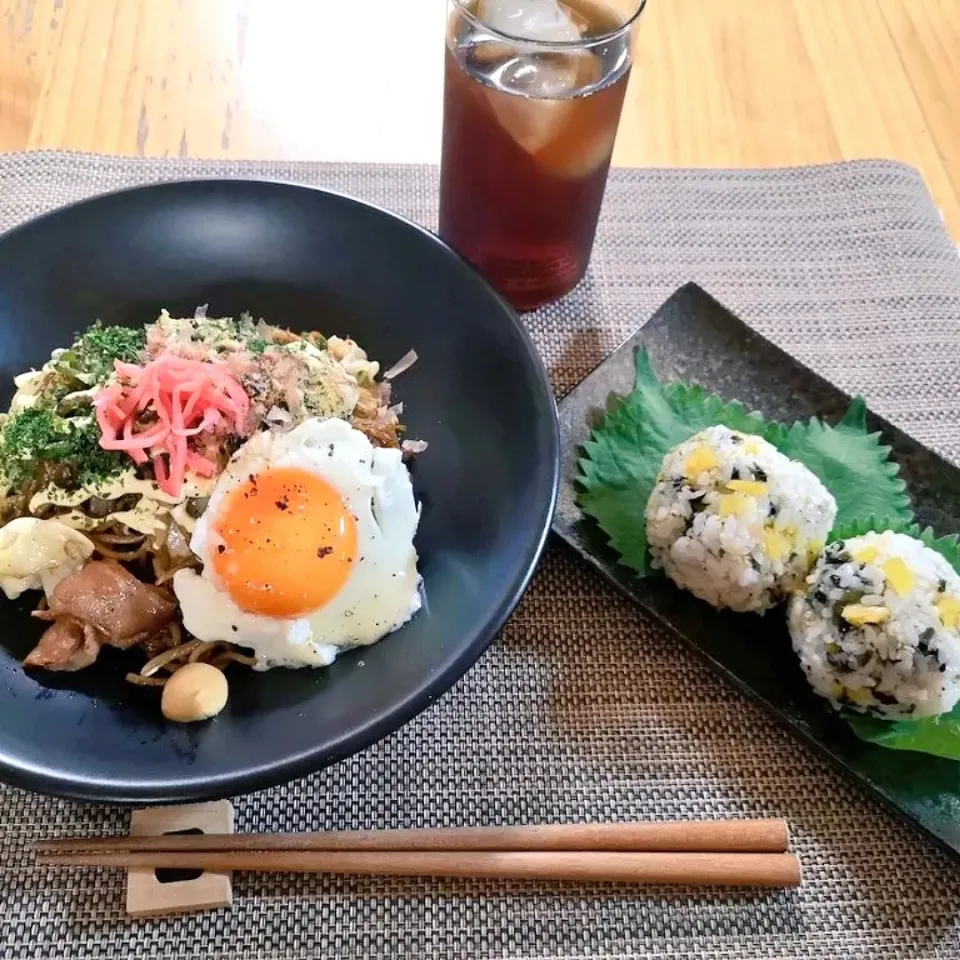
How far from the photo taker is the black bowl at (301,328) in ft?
4.30

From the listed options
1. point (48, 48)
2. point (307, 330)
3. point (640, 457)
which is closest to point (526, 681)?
point (640, 457)

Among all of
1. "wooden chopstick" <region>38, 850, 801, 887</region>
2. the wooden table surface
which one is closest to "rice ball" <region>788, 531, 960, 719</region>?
"wooden chopstick" <region>38, 850, 801, 887</region>

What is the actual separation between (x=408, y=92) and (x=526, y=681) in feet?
6.23

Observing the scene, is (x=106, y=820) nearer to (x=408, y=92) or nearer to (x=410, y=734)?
(x=410, y=734)

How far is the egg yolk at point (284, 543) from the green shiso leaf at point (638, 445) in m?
0.51

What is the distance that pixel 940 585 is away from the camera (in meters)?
1.52

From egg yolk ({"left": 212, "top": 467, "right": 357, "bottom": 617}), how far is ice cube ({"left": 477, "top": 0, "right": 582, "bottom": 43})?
94 centimetres

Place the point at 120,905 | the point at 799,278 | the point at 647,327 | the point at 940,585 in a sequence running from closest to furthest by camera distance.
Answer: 1. the point at 120,905
2. the point at 940,585
3. the point at 647,327
4. the point at 799,278

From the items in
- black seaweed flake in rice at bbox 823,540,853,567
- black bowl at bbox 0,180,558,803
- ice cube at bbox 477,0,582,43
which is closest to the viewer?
black bowl at bbox 0,180,558,803

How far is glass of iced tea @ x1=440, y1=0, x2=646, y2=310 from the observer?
1.78 m

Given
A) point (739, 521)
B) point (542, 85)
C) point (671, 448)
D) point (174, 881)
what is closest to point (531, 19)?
point (542, 85)

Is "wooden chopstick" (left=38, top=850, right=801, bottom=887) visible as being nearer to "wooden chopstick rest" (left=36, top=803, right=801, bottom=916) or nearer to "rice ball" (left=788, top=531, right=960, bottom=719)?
"wooden chopstick rest" (left=36, top=803, right=801, bottom=916)

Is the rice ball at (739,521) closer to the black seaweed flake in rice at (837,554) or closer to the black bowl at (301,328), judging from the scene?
the black seaweed flake in rice at (837,554)

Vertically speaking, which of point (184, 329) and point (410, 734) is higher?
point (184, 329)
